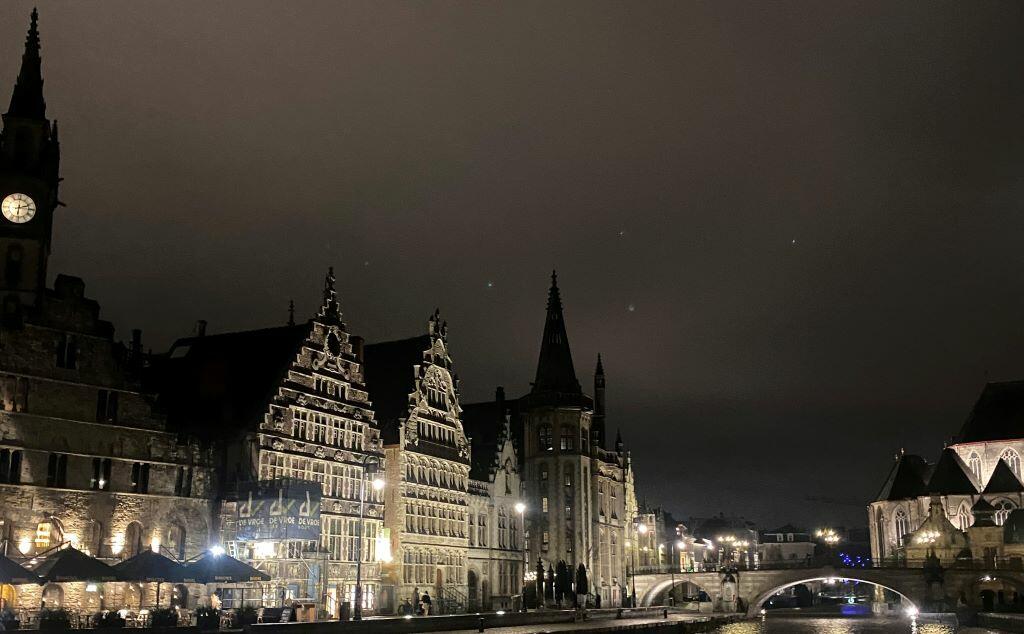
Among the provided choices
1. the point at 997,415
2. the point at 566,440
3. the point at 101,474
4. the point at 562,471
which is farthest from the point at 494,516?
the point at 997,415

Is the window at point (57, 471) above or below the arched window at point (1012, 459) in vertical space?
below

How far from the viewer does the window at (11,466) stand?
45.0 meters

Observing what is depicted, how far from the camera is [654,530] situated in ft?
460

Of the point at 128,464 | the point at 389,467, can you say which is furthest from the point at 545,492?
the point at 128,464

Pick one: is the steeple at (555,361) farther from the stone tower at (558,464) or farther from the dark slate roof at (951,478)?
the dark slate roof at (951,478)

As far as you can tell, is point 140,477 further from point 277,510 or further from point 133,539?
point 277,510

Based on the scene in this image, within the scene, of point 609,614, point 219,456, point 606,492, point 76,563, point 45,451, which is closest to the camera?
point 76,563

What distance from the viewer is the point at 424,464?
7106cm

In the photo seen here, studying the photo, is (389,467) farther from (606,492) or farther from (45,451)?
(606,492)

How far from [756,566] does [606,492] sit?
619 inches

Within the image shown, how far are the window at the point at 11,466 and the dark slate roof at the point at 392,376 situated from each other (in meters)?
26.2

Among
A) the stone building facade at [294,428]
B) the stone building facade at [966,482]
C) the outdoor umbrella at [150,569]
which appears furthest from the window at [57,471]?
the stone building facade at [966,482]

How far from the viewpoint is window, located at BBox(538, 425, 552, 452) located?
9406 cm

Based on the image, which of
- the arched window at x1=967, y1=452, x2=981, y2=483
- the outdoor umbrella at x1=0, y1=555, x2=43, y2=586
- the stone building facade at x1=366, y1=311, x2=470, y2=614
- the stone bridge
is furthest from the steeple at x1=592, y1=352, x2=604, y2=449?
the outdoor umbrella at x1=0, y1=555, x2=43, y2=586
